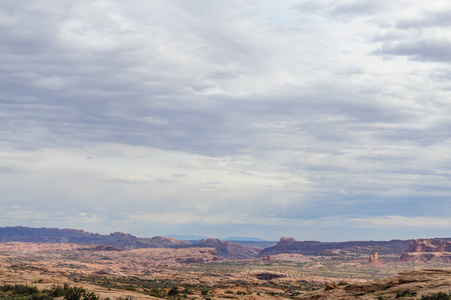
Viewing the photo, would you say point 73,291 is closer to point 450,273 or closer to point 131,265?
point 450,273

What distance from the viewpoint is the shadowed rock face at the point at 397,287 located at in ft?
125

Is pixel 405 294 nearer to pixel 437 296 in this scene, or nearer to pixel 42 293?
pixel 437 296

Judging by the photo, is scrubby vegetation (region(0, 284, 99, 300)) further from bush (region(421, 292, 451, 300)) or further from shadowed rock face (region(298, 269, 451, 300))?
bush (region(421, 292, 451, 300))

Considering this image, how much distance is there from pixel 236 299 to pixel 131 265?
5649 inches

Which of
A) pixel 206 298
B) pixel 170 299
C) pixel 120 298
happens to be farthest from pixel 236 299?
pixel 120 298

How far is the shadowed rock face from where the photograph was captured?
38.0 metres

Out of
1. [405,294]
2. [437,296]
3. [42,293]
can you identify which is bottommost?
[42,293]

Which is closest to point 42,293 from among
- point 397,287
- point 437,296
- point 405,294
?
point 405,294

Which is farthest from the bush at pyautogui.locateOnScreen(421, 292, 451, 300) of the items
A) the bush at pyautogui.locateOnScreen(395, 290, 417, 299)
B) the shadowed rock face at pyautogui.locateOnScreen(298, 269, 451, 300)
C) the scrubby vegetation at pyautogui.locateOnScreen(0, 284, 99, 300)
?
the scrubby vegetation at pyautogui.locateOnScreen(0, 284, 99, 300)

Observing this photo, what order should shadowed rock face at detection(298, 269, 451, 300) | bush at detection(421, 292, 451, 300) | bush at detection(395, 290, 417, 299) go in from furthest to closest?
1. shadowed rock face at detection(298, 269, 451, 300)
2. bush at detection(395, 290, 417, 299)
3. bush at detection(421, 292, 451, 300)

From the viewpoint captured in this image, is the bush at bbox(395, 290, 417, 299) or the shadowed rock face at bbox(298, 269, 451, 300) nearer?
the bush at bbox(395, 290, 417, 299)

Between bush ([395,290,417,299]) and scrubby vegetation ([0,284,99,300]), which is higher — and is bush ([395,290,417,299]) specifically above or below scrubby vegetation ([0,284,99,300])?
above

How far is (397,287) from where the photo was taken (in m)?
41.0

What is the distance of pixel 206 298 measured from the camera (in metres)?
53.3
